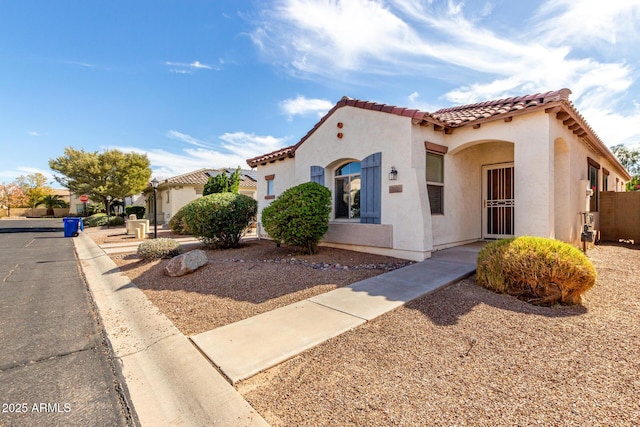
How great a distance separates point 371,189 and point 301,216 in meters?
2.23

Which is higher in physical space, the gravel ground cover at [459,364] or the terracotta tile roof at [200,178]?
the terracotta tile roof at [200,178]

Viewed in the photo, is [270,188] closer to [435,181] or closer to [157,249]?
[157,249]

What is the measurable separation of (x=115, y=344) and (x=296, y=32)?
889cm

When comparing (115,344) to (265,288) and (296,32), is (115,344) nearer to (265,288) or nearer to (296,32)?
(265,288)

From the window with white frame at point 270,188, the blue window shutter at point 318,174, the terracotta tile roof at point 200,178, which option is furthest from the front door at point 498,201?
the terracotta tile roof at point 200,178

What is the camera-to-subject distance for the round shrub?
14.1ft

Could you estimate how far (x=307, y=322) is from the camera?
3.90 meters

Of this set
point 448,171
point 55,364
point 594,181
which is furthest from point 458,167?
point 55,364

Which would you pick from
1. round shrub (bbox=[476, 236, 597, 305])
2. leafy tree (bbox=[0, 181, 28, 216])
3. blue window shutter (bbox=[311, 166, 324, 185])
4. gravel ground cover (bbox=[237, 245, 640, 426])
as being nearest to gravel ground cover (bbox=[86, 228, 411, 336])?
gravel ground cover (bbox=[237, 245, 640, 426])

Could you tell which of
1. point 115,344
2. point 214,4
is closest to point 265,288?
point 115,344

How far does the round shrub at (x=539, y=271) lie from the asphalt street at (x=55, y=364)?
530 centimetres

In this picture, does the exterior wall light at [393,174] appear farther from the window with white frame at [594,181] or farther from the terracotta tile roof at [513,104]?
the window with white frame at [594,181]

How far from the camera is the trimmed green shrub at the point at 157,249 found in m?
8.12

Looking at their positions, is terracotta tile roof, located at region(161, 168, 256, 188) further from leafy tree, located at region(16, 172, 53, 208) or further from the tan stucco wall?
leafy tree, located at region(16, 172, 53, 208)
